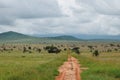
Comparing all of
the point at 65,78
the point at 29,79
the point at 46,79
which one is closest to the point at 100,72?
the point at 65,78

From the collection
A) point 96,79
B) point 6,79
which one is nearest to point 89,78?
point 96,79

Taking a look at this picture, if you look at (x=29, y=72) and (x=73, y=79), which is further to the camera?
(x=73, y=79)

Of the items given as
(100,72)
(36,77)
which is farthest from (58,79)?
(100,72)

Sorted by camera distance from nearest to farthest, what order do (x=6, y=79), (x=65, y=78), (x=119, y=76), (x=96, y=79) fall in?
1. (x=6, y=79)
2. (x=96, y=79)
3. (x=65, y=78)
4. (x=119, y=76)

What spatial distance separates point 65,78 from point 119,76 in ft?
15.8

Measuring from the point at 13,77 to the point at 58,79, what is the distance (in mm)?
4971

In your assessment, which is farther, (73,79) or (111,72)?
(111,72)

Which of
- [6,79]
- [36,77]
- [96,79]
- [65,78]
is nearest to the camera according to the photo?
[6,79]

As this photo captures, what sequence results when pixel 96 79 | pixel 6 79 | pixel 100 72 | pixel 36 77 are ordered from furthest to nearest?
pixel 100 72
pixel 96 79
pixel 36 77
pixel 6 79

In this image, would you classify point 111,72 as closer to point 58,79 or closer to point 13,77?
point 58,79

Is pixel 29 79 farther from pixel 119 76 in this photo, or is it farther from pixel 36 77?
pixel 119 76

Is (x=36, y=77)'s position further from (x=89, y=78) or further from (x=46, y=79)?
(x=89, y=78)

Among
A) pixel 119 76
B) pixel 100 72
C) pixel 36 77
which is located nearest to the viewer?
pixel 36 77

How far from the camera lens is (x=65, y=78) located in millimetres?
27594
